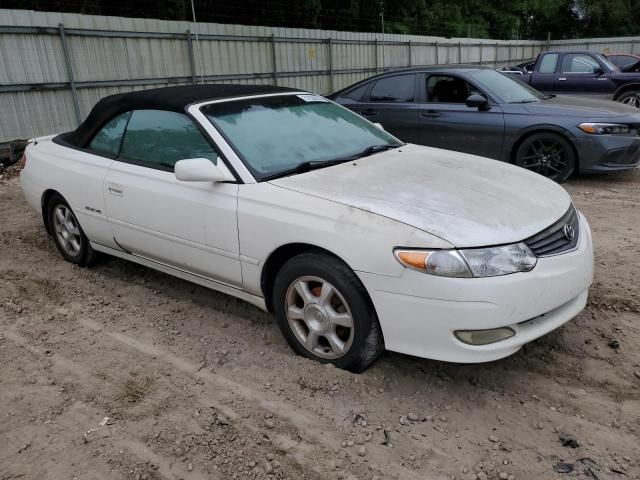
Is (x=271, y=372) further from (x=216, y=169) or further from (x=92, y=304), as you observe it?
(x=92, y=304)

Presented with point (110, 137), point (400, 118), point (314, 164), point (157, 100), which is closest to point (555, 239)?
point (314, 164)

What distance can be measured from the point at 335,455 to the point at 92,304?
2.44 meters

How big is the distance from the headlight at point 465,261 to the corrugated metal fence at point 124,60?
8073mm

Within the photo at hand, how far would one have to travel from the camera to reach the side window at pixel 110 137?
4.21m

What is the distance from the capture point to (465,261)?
8.52ft

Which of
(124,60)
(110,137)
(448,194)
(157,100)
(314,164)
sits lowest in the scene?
(448,194)

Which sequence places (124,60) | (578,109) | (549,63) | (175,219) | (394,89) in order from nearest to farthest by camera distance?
1. (175,219)
2. (578,109)
3. (394,89)
4. (124,60)
5. (549,63)

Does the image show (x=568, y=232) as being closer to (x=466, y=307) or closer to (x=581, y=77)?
(x=466, y=307)

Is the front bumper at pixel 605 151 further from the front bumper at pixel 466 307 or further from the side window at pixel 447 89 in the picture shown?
the front bumper at pixel 466 307

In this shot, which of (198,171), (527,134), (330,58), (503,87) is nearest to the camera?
(198,171)

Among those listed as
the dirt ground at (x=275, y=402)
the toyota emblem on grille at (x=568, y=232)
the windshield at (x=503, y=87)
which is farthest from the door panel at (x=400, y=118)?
the toyota emblem on grille at (x=568, y=232)

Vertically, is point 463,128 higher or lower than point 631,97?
higher

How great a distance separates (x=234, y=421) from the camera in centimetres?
273

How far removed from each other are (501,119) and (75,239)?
531 centimetres
